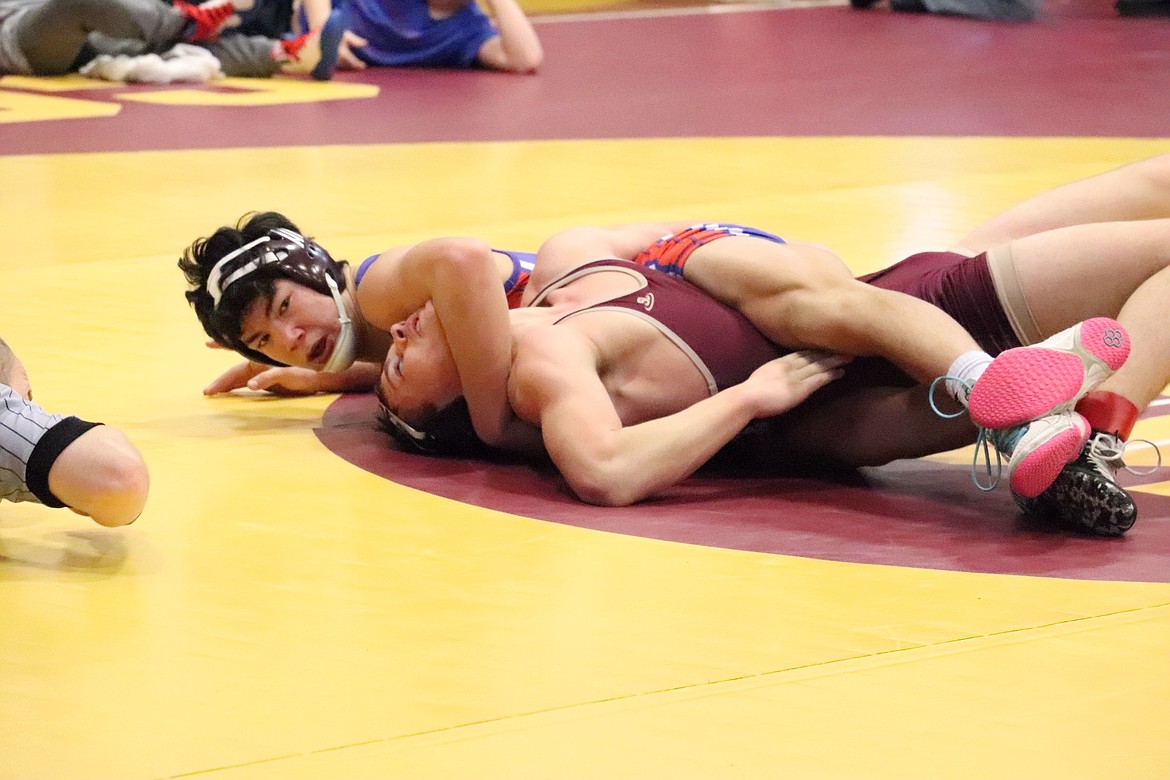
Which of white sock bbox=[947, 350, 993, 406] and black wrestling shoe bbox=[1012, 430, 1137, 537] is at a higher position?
white sock bbox=[947, 350, 993, 406]

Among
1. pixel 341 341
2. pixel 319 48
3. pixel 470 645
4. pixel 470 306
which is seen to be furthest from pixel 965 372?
pixel 319 48

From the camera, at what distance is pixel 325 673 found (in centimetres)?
227

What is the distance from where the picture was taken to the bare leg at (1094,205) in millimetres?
3451

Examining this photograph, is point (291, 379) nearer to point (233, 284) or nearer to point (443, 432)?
point (233, 284)

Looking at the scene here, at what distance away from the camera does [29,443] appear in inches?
103

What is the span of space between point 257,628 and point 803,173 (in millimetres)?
4110

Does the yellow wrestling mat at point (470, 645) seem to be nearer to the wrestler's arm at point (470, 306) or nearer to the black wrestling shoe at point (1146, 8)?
the wrestler's arm at point (470, 306)

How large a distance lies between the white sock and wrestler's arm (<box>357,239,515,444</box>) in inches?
32.0

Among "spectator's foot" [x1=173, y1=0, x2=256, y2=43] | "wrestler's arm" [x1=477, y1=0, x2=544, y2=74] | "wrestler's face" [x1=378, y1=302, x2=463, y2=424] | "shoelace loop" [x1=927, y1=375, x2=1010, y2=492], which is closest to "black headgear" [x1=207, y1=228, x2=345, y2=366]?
"wrestler's face" [x1=378, y1=302, x2=463, y2=424]

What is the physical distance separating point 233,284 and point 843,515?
4.14 ft

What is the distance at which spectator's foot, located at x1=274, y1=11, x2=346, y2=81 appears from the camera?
28.2ft

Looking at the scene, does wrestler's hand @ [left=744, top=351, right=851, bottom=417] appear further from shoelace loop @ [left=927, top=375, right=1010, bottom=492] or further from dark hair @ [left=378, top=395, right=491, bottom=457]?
dark hair @ [left=378, top=395, right=491, bottom=457]

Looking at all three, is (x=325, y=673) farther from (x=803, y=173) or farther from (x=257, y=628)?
(x=803, y=173)

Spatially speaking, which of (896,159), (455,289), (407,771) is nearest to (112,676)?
(407,771)
